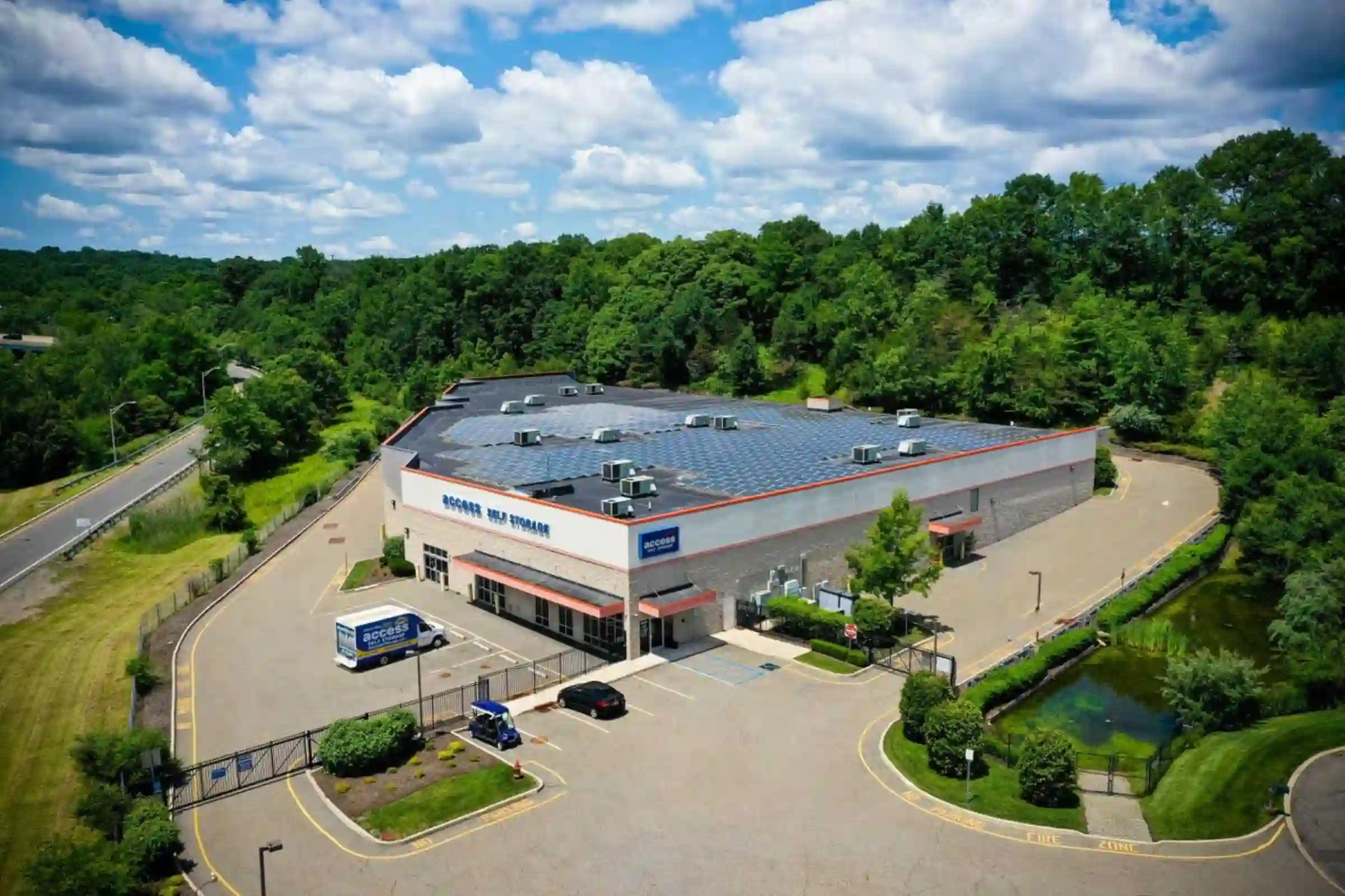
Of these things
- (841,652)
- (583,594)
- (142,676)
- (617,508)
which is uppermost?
(617,508)

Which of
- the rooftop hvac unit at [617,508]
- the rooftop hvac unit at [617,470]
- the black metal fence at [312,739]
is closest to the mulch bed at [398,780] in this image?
the black metal fence at [312,739]

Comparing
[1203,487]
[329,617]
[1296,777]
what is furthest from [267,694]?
[1203,487]

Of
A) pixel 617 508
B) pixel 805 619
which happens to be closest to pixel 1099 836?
pixel 805 619

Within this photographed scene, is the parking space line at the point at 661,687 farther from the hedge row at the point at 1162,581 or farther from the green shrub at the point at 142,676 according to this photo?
the hedge row at the point at 1162,581

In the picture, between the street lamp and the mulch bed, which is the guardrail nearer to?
the mulch bed

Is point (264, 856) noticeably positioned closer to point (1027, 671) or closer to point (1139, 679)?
point (1027, 671)

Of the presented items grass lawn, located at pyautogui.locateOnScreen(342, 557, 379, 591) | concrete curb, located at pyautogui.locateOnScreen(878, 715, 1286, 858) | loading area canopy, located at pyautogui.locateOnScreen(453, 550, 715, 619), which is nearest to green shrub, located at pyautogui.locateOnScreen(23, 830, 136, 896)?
loading area canopy, located at pyautogui.locateOnScreen(453, 550, 715, 619)
